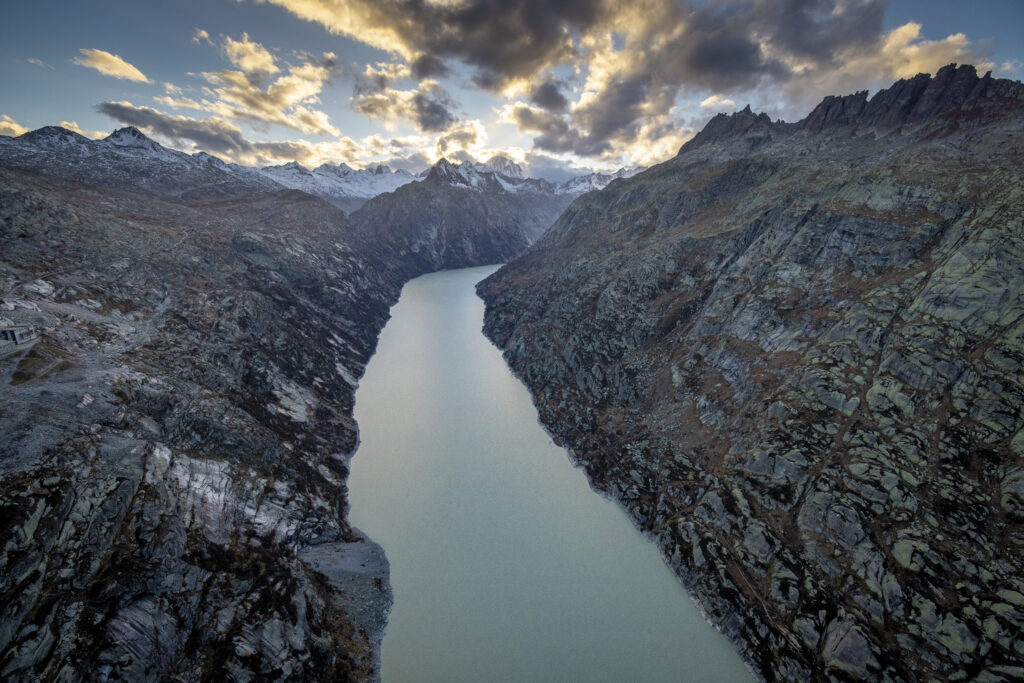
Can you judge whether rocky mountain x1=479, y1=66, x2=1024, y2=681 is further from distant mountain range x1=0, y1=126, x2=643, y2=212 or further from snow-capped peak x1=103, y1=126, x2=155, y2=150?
snow-capped peak x1=103, y1=126, x2=155, y2=150

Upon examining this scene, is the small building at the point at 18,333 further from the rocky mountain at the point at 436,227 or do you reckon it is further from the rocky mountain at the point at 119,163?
the rocky mountain at the point at 436,227

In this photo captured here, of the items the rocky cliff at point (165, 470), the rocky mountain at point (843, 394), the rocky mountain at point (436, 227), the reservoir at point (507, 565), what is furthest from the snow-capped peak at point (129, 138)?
the rocky mountain at point (843, 394)

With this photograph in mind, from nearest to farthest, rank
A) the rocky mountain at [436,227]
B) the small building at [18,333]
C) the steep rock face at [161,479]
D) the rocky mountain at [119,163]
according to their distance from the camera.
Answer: the steep rock face at [161,479]
the small building at [18,333]
the rocky mountain at [119,163]
the rocky mountain at [436,227]

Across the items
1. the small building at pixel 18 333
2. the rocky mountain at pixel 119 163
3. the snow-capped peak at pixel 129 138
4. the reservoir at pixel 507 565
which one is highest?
the snow-capped peak at pixel 129 138

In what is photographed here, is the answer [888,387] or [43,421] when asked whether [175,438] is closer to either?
[43,421]

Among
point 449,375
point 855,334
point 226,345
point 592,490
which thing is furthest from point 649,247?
point 226,345

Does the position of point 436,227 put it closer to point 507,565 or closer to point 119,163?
point 119,163

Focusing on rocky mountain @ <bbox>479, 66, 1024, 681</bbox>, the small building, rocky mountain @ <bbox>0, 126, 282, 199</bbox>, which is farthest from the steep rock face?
rocky mountain @ <bbox>0, 126, 282, 199</bbox>

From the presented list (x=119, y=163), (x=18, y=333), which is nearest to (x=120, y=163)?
(x=119, y=163)
